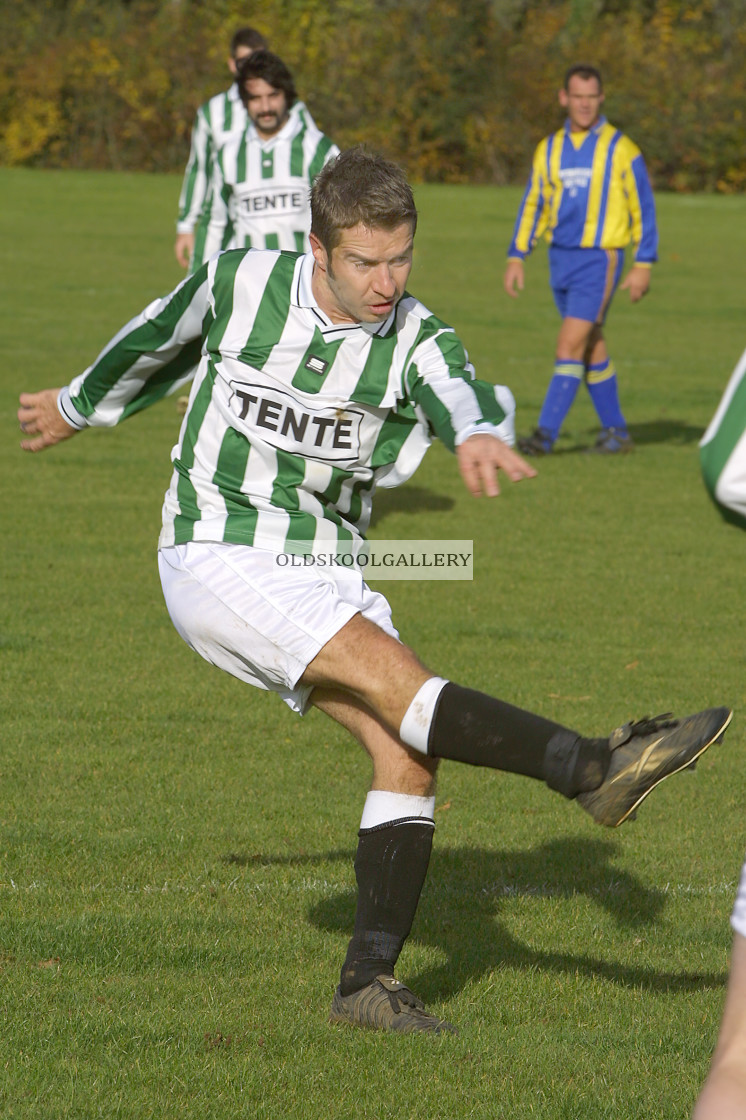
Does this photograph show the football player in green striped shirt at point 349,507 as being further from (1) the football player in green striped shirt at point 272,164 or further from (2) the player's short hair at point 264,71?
(1) the football player in green striped shirt at point 272,164

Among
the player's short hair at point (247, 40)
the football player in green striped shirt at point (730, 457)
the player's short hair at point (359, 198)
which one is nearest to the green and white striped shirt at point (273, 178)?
the player's short hair at point (247, 40)

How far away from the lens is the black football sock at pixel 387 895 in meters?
3.44

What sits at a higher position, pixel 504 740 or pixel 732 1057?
pixel 732 1057

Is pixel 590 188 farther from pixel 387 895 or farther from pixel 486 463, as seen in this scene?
pixel 387 895

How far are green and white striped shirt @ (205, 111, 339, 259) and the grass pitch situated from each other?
1.72 metres

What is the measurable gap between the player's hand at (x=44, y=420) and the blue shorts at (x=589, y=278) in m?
7.03

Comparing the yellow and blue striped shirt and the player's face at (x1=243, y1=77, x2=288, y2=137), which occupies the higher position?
the player's face at (x1=243, y1=77, x2=288, y2=137)

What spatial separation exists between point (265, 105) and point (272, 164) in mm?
371

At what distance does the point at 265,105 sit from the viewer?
942cm

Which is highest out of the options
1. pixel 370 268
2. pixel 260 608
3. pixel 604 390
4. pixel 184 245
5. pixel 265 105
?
pixel 370 268

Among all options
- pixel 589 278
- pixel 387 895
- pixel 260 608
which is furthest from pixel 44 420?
pixel 589 278

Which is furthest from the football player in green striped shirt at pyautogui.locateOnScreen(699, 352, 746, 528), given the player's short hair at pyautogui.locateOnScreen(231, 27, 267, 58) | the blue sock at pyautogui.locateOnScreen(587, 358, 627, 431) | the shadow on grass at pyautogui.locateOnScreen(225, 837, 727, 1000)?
the blue sock at pyautogui.locateOnScreen(587, 358, 627, 431)

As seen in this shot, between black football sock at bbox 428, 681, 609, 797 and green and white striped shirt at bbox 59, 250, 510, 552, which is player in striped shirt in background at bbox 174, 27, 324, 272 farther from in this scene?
black football sock at bbox 428, 681, 609, 797

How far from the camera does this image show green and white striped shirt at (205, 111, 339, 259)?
9.58 meters
